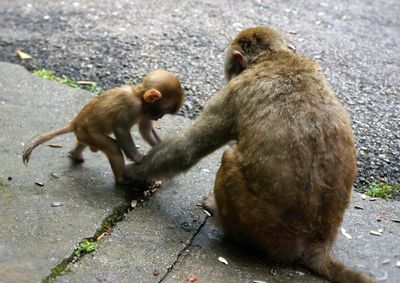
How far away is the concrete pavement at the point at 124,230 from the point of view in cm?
442

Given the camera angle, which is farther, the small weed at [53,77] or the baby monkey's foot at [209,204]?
the small weed at [53,77]

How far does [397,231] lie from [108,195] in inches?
89.0

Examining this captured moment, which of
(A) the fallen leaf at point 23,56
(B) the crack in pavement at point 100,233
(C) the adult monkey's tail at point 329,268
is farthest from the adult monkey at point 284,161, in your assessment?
(A) the fallen leaf at point 23,56

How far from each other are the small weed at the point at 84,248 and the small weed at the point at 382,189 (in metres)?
2.41

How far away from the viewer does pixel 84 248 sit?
4.56 m

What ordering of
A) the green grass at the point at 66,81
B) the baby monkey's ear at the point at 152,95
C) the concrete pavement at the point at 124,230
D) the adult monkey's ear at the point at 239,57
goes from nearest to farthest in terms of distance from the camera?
the concrete pavement at the point at 124,230 → the adult monkey's ear at the point at 239,57 → the baby monkey's ear at the point at 152,95 → the green grass at the point at 66,81

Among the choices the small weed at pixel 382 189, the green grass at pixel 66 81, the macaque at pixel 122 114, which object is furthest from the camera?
the green grass at pixel 66 81

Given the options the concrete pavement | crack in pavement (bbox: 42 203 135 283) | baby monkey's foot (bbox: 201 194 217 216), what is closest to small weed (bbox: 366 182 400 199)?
the concrete pavement

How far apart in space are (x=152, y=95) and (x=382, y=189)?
2.14 metres

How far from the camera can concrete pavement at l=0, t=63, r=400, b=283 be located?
14.5 ft

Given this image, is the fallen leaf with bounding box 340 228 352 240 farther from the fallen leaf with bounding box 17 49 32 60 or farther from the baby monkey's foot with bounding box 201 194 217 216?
the fallen leaf with bounding box 17 49 32 60

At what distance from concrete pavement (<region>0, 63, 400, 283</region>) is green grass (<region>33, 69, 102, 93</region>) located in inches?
41.9

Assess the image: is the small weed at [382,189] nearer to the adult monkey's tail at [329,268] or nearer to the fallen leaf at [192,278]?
the adult monkey's tail at [329,268]

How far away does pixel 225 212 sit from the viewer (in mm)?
Answer: 4582
